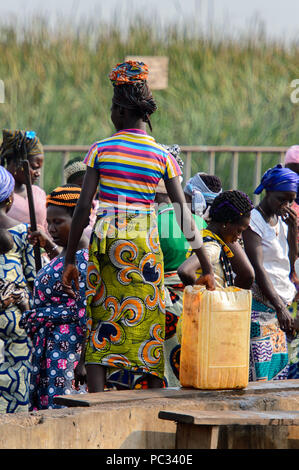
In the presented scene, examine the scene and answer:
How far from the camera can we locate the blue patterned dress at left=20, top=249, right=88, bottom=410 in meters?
5.23

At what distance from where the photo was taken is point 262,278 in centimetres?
603

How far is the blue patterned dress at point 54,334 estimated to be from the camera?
5.23 meters

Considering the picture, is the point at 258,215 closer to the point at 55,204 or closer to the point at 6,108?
the point at 55,204

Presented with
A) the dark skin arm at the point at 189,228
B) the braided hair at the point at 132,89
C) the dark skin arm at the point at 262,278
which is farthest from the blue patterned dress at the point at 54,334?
the dark skin arm at the point at 262,278

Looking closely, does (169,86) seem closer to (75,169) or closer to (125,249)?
(75,169)

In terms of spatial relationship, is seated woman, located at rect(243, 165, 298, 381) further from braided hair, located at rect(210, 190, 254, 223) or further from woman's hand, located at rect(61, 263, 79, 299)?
woman's hand, located at rect(61, 263, 79, 299)

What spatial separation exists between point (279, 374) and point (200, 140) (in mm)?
6869

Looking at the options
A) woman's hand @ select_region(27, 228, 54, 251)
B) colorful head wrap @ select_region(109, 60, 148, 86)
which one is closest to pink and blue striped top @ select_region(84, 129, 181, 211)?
colorful head wrap @ select_region(109, 60, 148, 86)

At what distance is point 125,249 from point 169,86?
9.26 metres

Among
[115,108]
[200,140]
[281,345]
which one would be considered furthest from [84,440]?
[200,140]

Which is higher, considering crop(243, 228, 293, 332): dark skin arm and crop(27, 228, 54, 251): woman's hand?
crop(27, 228, 54, 251): woman's hand

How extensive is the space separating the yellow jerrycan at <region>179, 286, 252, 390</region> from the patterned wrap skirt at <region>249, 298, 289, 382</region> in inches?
54.8

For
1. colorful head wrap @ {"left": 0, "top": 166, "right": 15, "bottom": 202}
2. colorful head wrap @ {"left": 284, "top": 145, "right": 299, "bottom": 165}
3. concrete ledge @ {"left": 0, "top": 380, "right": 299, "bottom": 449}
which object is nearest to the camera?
concrete ledge @ {"left": 0, "top": 380, "right": 299, "bottom": 449}

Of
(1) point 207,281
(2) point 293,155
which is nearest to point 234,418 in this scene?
(1) point 207,281
